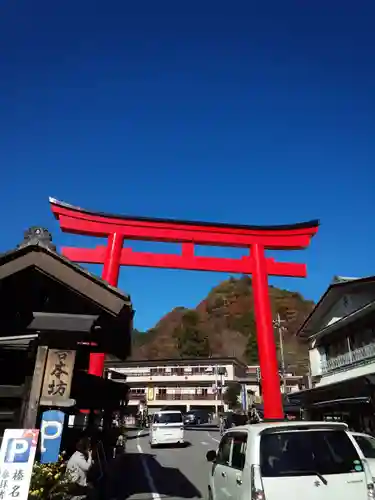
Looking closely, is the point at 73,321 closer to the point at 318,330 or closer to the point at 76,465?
the point at 76,465

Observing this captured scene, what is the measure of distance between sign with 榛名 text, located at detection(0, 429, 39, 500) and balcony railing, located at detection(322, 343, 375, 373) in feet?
56.3

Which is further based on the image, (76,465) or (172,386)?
(172,386)

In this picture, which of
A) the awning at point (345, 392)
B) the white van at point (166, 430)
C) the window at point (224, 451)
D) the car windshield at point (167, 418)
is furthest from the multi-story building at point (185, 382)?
the window at point (224, 451)

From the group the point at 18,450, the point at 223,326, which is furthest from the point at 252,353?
the point at 18,450

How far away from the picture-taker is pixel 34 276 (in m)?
5.89

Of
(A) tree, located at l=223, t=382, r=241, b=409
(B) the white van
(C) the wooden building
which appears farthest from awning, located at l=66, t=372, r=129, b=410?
(A) tree, located at l=223, t=382, r=241, b=409

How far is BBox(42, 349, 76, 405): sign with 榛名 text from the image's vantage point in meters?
5.29

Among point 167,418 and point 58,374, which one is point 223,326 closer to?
point 167,418

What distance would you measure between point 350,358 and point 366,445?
40.8 ft

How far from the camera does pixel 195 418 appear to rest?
49250mm

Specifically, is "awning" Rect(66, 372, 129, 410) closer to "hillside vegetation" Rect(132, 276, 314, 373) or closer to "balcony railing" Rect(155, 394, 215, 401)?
"balcony railing" Rect(155, 394, 215, 401)

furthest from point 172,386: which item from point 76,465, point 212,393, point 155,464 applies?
point 76,465

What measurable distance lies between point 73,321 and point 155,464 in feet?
38.8

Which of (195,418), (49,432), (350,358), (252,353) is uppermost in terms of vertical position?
(252,353)
